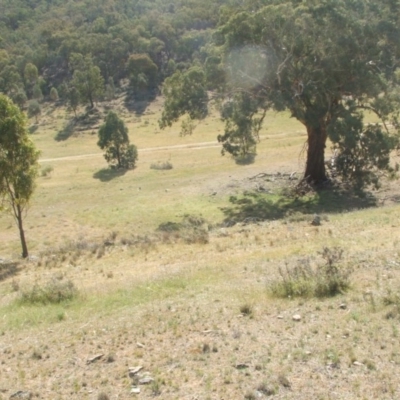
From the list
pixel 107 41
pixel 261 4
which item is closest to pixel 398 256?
pixel 261 4

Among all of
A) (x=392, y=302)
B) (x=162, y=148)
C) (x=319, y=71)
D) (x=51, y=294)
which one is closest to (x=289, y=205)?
(x=319, y=71)

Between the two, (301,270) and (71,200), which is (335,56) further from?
(71,200)

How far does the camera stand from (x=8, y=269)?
1925 centimetres

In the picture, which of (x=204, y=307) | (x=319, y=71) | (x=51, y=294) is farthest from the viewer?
(x=319, y=71)

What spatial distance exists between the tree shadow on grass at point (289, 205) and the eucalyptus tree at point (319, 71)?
1.18m

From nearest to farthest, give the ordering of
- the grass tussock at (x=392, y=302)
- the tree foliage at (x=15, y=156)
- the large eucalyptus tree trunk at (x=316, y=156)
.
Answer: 1. the grass tussock at (x=392, y=302)
2. the tree foliage at (x=15, y=156)
3. the large eucalyptus tree trunk at (x=316, y=156)

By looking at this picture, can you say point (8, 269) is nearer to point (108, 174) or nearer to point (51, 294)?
point (51, 294)

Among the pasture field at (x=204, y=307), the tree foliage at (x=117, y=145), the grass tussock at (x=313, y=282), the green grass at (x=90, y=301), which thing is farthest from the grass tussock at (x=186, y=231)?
the tree foliage at (x=117, y=145)

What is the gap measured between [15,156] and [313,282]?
14550mm

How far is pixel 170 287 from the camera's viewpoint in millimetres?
12422

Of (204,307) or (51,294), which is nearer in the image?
(204,307)

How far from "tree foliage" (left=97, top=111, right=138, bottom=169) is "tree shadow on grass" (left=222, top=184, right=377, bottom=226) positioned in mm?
19445

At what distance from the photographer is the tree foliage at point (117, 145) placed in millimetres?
46281

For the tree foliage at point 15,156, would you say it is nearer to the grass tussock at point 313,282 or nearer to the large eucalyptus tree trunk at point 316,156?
the grass tussock at point 313,282
